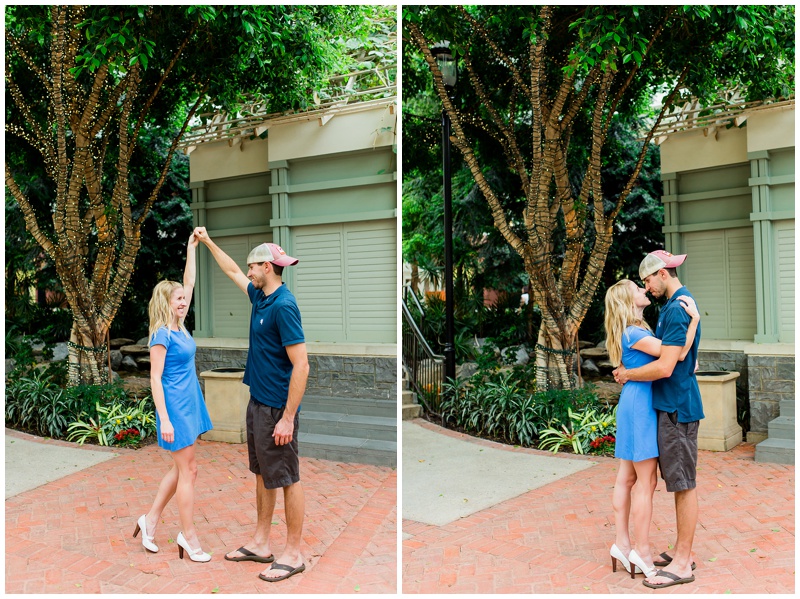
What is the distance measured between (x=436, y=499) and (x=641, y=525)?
1913 millimetres

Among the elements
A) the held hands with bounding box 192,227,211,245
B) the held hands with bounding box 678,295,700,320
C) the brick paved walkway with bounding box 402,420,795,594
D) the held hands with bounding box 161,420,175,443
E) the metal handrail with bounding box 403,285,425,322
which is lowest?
the brick paved walkway with bounding box 402,420,795,594

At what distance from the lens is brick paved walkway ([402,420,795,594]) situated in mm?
3354

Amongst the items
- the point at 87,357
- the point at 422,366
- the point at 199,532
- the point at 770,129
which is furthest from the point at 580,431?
the point at 87,357

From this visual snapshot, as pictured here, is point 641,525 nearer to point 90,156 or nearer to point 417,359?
point 417,359

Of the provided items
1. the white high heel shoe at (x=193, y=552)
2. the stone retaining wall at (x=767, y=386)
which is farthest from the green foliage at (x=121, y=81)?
the stone retaining wall at (x=767, y=386)

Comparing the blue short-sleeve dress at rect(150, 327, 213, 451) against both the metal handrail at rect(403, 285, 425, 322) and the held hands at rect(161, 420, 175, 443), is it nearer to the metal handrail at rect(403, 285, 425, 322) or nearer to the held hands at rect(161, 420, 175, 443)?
the held hands at rect(161, 420, 175, 443)

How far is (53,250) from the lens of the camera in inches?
276

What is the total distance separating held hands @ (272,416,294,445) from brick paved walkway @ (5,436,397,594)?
75 cm

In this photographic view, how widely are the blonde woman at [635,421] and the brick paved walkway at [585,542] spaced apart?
0.19 metres

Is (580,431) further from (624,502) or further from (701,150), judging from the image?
(701,150)

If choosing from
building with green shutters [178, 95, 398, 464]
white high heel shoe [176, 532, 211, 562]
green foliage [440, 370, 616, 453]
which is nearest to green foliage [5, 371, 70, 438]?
building with green shutters [178, 95, 398, 464]

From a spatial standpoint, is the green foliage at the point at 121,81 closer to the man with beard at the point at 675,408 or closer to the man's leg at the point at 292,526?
the man's leg at the point at 292,526

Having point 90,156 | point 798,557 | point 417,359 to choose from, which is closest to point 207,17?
point 90,156

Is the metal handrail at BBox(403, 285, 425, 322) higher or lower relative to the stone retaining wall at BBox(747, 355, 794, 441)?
higher
